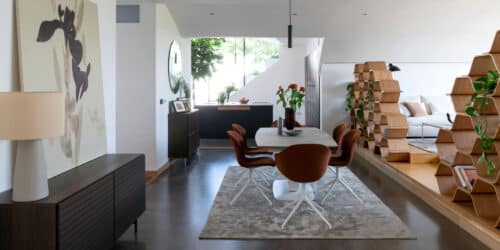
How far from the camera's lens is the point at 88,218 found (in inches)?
102

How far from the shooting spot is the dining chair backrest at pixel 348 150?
477cm

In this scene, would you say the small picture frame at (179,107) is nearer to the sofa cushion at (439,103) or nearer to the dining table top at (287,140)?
the dining table top at (287,140)

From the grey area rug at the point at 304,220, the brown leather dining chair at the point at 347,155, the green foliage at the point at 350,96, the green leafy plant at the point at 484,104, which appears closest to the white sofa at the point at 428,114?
the green foliage at the point at 350,96

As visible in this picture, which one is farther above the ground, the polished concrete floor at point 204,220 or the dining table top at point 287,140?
the dining table top at point 287,140

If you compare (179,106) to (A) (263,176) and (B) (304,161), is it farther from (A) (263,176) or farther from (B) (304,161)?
(B) (304,161)

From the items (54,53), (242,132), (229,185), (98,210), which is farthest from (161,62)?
(98,210)

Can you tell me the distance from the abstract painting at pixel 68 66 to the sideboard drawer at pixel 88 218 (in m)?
0.40

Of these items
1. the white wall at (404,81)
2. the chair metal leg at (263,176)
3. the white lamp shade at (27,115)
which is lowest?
the chair metal leg at (263,176)

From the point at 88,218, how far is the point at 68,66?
128 centimetres

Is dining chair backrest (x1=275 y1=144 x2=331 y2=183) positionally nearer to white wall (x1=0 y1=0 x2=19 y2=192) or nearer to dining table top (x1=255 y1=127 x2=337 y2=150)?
dining table top (x1=255 y1=127 x2=337 y2=150)

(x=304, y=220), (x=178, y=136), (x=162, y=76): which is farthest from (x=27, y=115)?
(x=178, y=136)

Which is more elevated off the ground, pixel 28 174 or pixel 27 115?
pixel 27 115

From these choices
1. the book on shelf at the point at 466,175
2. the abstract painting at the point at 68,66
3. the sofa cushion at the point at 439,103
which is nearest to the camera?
the abstract painting at the point at 68,66

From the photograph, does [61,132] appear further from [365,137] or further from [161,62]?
[365,137]
